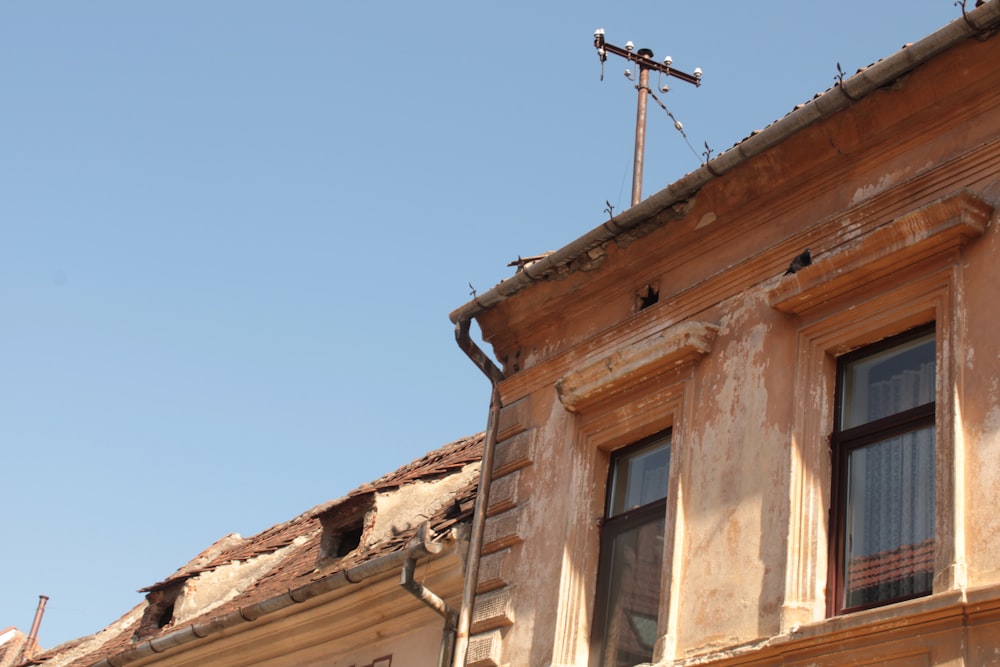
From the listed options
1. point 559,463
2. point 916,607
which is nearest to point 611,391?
point 559,463

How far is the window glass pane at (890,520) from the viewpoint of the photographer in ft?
24.1

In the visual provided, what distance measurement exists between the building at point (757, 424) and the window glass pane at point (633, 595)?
19mm

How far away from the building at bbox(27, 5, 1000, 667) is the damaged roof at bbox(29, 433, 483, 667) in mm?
903

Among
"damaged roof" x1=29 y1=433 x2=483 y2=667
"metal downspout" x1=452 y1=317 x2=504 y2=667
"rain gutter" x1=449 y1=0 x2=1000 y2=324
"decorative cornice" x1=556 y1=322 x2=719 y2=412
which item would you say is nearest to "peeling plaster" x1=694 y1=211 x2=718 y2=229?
"rain gutter" x1=449 y1=0 x2=1000 y2=324

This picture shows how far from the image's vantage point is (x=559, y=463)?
10.1m

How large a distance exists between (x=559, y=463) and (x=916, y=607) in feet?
12.2

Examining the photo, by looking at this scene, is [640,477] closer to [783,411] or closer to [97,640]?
[783,411]

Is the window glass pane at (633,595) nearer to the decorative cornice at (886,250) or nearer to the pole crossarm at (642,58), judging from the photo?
the decorative cornice at (886,250)

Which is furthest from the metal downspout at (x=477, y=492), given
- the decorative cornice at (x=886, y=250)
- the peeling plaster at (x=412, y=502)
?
the decorative cornice at (x=886, y=250)

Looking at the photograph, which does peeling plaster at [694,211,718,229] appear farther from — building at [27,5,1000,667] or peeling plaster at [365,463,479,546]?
peeling plaster at [365,463,479,546]

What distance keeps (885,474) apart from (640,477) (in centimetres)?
228

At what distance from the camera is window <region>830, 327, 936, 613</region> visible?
24.4 ft

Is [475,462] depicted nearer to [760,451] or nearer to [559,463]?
[559,463]

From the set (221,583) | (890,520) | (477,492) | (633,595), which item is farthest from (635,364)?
(221,583)
